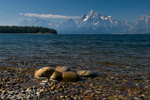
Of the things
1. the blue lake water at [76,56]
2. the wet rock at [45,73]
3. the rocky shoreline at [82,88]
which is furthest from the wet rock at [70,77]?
the blue lake water at [76,56]

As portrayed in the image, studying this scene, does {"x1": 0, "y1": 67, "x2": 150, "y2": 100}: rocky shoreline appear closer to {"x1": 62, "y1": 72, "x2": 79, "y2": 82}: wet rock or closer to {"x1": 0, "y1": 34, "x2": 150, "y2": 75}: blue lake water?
{"x1": 62, "y1": 72, "x2": 79, "y2": 82}: wet rock

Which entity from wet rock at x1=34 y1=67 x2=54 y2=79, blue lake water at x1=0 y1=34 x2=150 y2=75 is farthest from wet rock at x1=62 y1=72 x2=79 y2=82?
blue lake water at x1=0 y1=34 x2=150 y2=75

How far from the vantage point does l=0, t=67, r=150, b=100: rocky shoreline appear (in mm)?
7746

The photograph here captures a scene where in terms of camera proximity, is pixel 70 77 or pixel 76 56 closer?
pixel 70 77

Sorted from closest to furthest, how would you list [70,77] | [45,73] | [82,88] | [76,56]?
1. [82,88]
2. [70,77]
3. [45,73]
4. [76,56]

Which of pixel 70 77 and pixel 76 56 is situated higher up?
pixel 70 77

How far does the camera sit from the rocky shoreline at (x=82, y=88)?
775 cm

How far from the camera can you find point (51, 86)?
910 centimetres

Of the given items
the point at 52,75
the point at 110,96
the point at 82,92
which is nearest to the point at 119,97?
the point at 110,96

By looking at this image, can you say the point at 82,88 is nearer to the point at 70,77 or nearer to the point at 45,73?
the point at 70,77

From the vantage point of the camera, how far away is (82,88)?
354 inches

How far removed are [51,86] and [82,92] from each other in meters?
1.99

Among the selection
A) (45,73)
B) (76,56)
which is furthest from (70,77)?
(76,56)

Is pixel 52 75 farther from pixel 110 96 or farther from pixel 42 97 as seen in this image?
pixel 110 96
